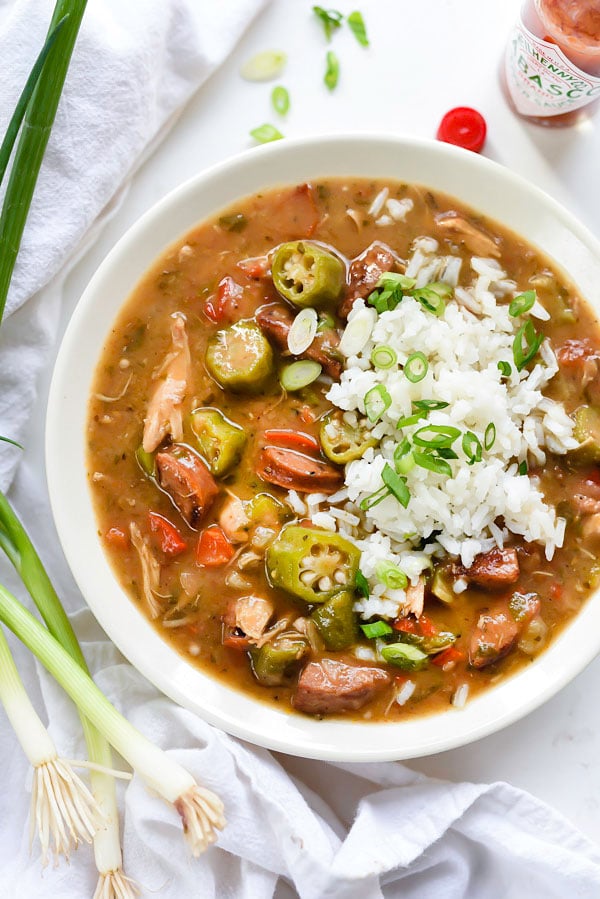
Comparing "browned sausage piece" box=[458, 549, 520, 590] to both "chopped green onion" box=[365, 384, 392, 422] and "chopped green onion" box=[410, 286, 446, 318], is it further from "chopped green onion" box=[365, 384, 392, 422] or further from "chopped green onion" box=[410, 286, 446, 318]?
"chopped green onion" box=[410, 286, 446, 318]

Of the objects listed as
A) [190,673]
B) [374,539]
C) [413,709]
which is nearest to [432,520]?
[374,539]

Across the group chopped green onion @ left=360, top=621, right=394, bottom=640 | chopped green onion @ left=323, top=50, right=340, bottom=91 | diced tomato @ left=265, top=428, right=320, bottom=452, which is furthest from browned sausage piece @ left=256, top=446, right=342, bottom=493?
chopped green onion @ left=323, top=50, right=340, bottom=91

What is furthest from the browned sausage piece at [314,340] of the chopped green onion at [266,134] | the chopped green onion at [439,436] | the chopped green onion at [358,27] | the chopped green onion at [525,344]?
the chopped green onion at [358,27]

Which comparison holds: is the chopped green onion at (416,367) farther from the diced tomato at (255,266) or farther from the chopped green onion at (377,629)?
the chopped green onion at (377,629)

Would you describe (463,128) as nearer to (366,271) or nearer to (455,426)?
(366,271)

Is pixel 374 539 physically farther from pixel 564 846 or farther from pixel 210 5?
pixel 210 5

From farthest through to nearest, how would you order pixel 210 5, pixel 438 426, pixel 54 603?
pixel 210 5
pixel 54 603
pixel 438 426
